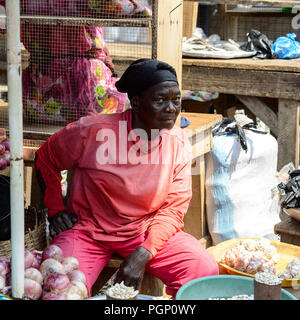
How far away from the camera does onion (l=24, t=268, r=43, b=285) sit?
198cm

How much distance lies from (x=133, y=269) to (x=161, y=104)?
799mm

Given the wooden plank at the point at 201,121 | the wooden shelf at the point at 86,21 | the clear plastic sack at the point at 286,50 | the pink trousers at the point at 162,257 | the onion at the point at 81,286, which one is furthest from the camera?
the clear plastic sack at the point at 286,50

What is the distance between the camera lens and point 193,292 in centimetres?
206

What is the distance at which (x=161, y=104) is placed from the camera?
2.71 metres

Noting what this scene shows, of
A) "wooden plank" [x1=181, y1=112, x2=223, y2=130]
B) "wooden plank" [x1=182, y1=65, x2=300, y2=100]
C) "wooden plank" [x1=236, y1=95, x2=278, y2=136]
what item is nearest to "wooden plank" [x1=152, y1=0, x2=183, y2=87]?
"wooden plank" [x1=181, y1=112, x2=223, y2=130]

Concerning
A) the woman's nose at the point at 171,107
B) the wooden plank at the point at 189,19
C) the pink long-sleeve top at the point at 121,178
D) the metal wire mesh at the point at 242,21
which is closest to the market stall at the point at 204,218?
the pink long-sleeve top at the point at 121,178

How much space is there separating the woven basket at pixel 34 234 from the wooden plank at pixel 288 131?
2433 millimetres

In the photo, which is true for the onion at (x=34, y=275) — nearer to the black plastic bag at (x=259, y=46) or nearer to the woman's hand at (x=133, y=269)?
the woman's hand at (x=133, y=269)

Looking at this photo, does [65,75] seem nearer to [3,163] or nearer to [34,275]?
[3,163]

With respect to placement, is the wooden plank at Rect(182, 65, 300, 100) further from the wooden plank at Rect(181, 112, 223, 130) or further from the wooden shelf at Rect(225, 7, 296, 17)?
the wooden shelf at Rect(225, 7, 296, 17)

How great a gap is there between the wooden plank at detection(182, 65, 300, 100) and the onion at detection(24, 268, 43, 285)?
3.25m

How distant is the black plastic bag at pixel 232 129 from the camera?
3990 mm

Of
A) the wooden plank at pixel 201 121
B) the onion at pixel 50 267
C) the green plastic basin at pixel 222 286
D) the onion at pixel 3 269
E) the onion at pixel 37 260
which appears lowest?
the green plastic basin at pixel 222 286

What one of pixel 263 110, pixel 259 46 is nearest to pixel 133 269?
pixel 263 110
